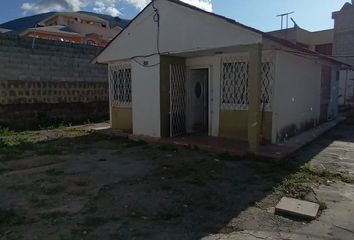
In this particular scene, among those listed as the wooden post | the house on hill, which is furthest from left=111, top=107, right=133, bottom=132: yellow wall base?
the house on hill

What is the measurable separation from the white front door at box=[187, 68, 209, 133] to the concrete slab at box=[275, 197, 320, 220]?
5528 mm

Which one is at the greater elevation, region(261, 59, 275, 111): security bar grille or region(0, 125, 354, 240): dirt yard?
region(261, 59, 275, 111): security bar grille

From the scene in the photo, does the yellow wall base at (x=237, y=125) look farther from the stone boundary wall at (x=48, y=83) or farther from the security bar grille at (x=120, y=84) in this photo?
the stone boundary wall at (x=48, y=83)

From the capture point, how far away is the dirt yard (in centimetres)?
369

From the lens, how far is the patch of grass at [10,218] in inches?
152

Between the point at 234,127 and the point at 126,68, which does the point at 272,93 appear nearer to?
the point at 234,127

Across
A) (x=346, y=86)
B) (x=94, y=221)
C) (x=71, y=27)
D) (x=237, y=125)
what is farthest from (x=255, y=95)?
(x=71, y=27)

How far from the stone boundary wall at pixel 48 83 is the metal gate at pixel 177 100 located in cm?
488

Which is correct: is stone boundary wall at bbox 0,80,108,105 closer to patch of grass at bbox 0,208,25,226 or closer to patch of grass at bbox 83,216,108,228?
patch of grass at bbox 0,208,25,226

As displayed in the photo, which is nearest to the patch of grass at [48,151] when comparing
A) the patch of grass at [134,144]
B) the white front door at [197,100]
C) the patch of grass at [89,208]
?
the patch of grass at [134,144]

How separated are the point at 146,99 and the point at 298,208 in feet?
19.1

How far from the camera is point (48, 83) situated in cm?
1238

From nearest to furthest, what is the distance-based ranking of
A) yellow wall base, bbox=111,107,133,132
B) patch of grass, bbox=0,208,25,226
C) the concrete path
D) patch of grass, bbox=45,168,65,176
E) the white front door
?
the concrete path
patch of grass, bbox=0,208,25,226
patch of grass, bbox=45,168,65,176
the white front door
yellow wall base, bbox=111,107,133,132

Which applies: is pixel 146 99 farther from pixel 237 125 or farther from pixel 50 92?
pixel 50 92
